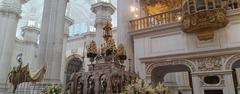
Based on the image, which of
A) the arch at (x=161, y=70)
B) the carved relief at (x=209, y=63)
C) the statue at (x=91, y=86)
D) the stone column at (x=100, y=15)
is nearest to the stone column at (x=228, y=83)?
the carved relief at (x=209, y=63)

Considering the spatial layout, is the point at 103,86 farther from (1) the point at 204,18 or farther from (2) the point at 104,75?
(1) the point at 204,18

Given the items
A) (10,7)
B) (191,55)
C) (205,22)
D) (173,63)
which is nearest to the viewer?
(205,22)

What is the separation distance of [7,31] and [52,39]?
12.5 feet

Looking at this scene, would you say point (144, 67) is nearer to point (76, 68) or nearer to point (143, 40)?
point (143, 40)

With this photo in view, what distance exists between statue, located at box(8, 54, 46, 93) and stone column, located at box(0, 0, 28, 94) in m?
3.57

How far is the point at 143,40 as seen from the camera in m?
11.7

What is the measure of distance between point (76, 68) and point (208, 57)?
14989 millimetres

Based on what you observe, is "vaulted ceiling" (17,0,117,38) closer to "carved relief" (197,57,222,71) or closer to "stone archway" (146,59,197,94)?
"stone archway" (146,59,197,94)

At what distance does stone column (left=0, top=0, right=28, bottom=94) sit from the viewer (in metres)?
11.6

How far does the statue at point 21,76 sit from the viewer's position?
7.97 metres

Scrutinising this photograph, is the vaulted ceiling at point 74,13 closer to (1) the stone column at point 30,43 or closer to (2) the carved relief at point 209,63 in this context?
(1) the stone column at point 30,43

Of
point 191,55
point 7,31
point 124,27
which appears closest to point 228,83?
point 191,55

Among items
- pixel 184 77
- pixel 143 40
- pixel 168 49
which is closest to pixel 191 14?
pixel 168 49

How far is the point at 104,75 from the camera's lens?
321 inches
